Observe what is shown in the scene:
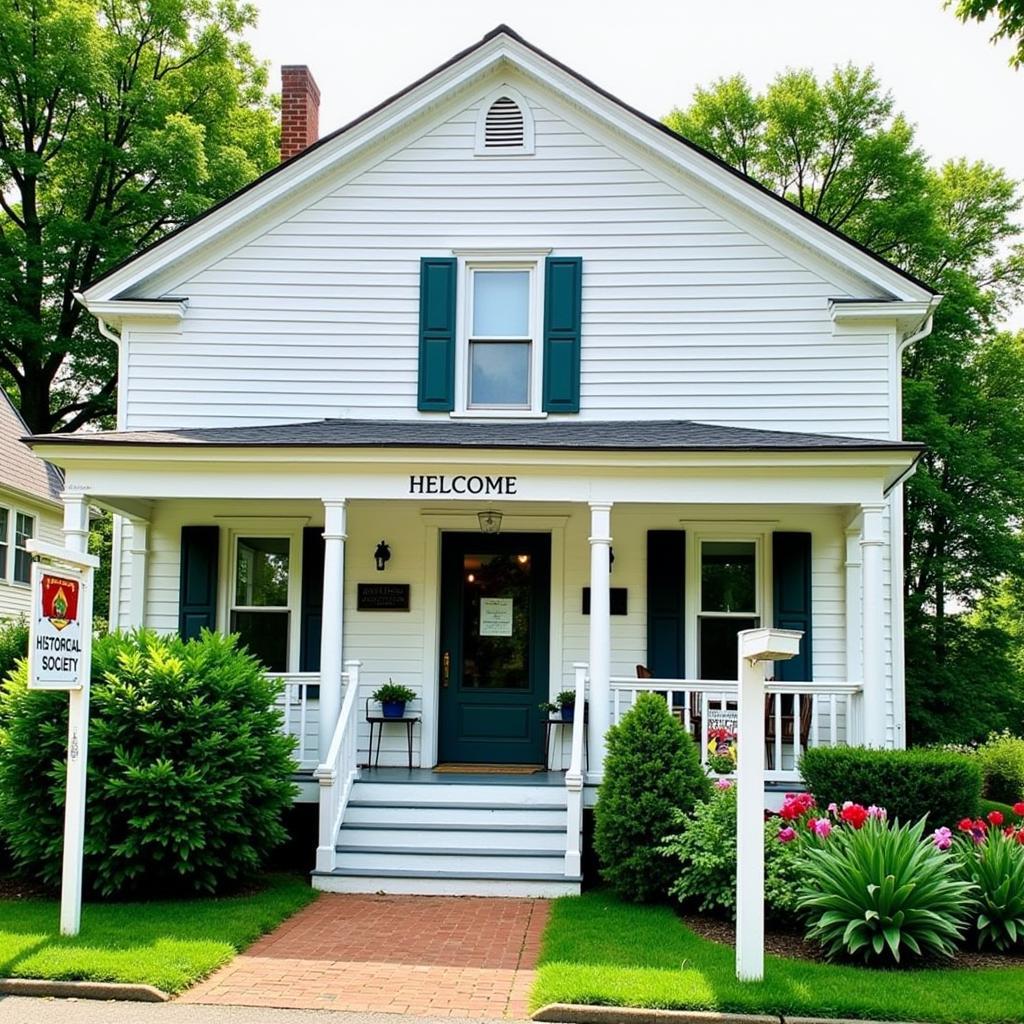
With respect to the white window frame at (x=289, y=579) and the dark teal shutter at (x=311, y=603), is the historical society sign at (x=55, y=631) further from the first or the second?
the white window frame at (x=289, y=579)

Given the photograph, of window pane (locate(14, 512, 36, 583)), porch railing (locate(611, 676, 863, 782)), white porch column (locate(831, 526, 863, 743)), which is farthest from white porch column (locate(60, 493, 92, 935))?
window pane (locate(14, 512, 36, 583))

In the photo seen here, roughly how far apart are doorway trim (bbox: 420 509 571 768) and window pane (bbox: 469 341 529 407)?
128 cm

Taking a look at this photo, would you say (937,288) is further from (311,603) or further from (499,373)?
(311,603)

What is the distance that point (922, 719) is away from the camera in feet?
76.2

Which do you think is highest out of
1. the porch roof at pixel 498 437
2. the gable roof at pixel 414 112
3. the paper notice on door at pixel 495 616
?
the gable roof at pixel 414 112

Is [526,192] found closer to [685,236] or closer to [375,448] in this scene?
[685,236]

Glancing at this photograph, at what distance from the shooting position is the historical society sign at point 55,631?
6.83 metres

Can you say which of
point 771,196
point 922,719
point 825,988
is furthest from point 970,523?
point 825,988

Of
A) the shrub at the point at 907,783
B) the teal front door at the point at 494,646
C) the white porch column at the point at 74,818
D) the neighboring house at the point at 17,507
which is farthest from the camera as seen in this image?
the neighboring house at the point at 17,507

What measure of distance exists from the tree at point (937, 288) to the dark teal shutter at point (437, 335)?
13.9 metres

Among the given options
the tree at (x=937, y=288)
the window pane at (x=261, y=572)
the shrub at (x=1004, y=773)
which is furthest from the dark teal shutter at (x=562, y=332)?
the tree at (x=937, y=288)

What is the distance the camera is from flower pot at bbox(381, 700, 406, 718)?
1126cm

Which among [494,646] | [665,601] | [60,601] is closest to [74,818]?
[60,601]

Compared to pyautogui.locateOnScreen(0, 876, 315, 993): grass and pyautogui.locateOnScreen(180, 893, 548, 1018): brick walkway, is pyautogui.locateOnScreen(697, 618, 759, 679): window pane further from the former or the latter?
pyautogui.locateOnScreen(0, 876, 315, 993): grass
